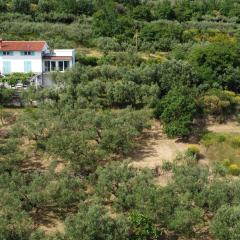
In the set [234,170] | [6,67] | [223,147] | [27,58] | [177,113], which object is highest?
[27,58]

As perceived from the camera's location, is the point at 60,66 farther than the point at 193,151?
Yes

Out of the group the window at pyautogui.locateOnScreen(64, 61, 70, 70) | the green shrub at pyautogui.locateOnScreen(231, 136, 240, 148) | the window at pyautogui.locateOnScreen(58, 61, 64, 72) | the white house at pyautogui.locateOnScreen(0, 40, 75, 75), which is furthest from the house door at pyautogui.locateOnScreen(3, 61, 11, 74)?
the green shrub at pyautogui.locateOnScreen(231, 136, 240, 148)

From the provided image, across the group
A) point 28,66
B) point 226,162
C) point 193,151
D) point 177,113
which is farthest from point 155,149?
point 28,66

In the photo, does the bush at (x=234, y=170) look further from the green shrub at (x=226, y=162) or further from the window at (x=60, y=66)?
the window at (x=60, y=66)

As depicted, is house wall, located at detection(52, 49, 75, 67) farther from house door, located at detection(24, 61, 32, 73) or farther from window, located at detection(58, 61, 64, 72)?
house door, located at detection(24, 61, 32, 73)

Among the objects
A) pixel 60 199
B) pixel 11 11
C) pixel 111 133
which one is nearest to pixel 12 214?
pixel 60 199

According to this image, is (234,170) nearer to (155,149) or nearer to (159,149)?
(159,149)

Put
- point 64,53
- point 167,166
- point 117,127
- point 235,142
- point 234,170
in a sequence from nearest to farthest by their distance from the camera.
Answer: point 167,166 → point 234,170 → point 117,127 → point 235,142 → point 64,53
